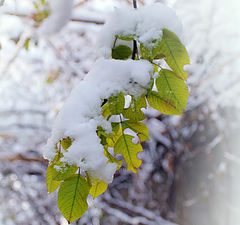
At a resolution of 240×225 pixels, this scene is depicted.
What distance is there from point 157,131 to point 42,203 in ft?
7.53

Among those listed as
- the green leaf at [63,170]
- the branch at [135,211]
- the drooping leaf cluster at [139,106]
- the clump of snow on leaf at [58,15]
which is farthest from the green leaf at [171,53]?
the branch at [135,211]

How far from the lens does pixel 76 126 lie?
1.28 ft

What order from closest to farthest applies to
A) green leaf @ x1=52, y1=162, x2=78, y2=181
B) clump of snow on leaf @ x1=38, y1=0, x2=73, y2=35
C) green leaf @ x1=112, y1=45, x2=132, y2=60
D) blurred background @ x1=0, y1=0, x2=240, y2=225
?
green leaf @ x1=52, y1=162, x2=78, y2=181, green leaf @ x1=112, y1=45, x2=132, y2=60, clump of snow on leaf @ x1=38, y1=0, x2=73, y2=35, blurred background @ x1=0, y1=0, x2=240, y2=225

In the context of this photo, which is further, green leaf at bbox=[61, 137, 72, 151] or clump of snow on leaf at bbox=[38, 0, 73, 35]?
clump of snow on leaf at bbox=[38, 0, 73, 35]

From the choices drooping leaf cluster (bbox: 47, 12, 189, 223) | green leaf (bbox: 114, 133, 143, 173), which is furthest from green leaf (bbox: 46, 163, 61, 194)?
green leaf (bbox: 114, 133, 143, 173)

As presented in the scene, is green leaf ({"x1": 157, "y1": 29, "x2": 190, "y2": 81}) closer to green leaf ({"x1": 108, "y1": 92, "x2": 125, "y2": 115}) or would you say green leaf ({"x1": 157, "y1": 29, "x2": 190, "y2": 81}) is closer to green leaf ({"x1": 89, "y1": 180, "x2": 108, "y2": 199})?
green leaf ({"x1": 108, "y1": 92, "x2": 125, "y2": 115})

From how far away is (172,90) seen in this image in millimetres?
408

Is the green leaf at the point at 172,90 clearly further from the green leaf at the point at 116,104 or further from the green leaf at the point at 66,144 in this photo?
the green leaf at the point at 66,144

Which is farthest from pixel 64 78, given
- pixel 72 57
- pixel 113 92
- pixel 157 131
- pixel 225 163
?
pixel 113 92

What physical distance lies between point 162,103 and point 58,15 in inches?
47.5

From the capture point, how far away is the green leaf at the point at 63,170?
0.36m

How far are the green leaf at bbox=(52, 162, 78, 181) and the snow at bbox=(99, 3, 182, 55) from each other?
9.9 inches

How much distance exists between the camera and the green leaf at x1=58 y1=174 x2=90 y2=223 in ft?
1.18

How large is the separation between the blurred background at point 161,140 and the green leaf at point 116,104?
112 inches
